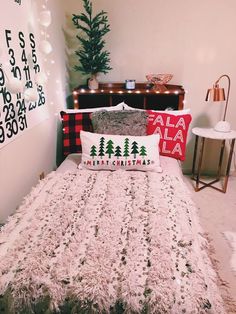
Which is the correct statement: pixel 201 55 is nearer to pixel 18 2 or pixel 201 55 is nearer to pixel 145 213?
A: pixel 18 2

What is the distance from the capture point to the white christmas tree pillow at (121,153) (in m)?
1.76

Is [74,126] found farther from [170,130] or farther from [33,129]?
[170,130]

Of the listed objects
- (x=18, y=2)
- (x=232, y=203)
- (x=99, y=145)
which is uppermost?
(x=18, y=2)

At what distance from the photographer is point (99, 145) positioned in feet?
5.93

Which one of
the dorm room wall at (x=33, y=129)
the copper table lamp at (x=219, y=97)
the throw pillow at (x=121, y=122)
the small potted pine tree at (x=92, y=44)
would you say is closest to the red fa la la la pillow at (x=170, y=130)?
the throw pillow at (x=121, y=122)

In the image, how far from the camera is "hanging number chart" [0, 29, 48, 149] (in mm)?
1386

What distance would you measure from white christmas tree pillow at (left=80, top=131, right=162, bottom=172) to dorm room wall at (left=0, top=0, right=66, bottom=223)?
383 mm

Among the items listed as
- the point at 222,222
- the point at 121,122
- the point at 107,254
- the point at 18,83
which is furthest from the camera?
the point at 222,222

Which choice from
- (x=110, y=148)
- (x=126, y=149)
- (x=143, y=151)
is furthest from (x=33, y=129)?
(x=143, y=151)

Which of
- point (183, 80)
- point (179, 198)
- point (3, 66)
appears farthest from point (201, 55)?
point (3, 66)

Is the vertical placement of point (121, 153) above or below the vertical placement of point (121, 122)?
below

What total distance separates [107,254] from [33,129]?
113 cm

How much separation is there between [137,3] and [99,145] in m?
1.58

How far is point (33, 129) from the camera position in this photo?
179 cm
